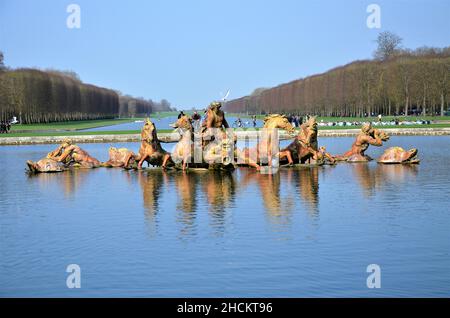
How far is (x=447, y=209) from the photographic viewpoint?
1435 centimetres

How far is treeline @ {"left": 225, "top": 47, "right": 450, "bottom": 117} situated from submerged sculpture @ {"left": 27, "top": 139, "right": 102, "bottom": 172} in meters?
53.5

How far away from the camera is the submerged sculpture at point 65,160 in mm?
25031

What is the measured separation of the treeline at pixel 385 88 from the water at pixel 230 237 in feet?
192

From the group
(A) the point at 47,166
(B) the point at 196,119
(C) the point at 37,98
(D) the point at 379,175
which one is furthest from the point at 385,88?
(D) the point at 379,175

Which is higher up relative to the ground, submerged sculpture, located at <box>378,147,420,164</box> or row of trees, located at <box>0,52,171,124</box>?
row of trees, located at <box>0,52,171,124</box>

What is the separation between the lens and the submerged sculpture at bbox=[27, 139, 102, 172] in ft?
82.1

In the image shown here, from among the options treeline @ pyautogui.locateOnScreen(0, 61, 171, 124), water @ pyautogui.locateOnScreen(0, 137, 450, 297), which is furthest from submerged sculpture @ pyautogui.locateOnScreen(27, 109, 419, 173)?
treeline @ pyautogui.locateOnScreen(0, 61, 171, 124)

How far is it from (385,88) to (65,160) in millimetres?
62242

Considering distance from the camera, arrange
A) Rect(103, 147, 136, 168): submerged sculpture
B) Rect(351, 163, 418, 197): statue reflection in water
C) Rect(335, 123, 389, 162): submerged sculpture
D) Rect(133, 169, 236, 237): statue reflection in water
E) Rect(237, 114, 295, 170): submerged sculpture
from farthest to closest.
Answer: Rect(335, 123, 389, 162): submerged sculpture, Rect(103, 147, 136, 168): submerged sculpture, Rect(237, 114, 295, 170): submerged sculpture, Rect(351, 163, 418, 197): statue reflection in water, Rect(133, 169, 236, 237): statue reflection in water

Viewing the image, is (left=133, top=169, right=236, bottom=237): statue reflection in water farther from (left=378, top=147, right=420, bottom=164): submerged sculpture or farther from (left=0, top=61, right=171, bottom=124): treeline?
(left=0, top=61, right=171, bottom=124): treeline

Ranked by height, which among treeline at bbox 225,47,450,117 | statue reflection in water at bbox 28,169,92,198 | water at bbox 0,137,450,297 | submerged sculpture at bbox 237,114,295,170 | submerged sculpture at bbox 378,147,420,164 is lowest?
water at bbox 0,137,450,297

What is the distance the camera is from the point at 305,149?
80.8ft
